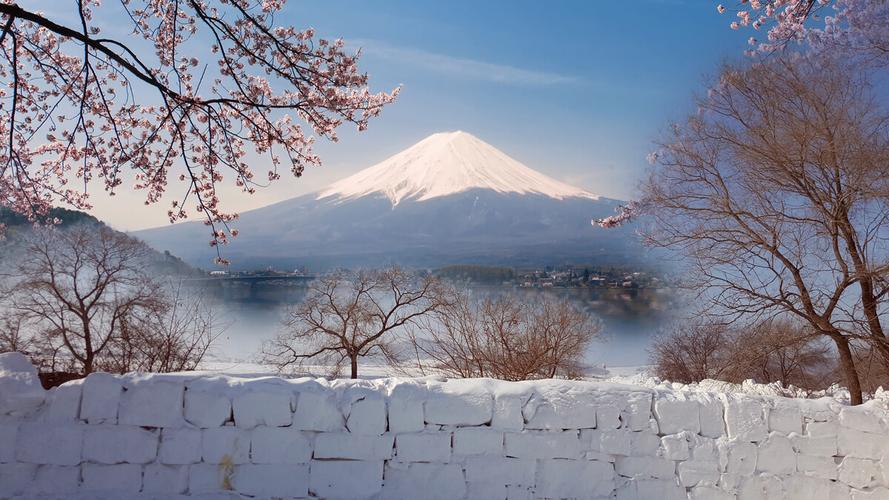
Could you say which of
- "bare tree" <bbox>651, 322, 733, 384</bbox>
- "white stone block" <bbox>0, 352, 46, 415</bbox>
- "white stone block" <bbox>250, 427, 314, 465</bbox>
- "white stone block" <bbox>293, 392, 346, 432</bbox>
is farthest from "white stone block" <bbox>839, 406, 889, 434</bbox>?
"bare tree" <bbox>651, 322, 733, 384</bbox>

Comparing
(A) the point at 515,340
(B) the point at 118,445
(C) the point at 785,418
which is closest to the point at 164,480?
(B) the point at 118,445

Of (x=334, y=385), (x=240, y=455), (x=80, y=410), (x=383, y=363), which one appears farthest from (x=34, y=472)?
(x=383, y=363)

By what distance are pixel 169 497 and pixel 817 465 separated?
10.2 ft

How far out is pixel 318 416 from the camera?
2811mm

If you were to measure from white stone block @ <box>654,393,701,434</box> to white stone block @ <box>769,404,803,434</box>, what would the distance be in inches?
14.5

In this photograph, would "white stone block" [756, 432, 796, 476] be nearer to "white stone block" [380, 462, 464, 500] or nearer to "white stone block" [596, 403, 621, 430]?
"white stone block" [596, 403, 621, 430]

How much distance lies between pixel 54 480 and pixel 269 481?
98 centimetres

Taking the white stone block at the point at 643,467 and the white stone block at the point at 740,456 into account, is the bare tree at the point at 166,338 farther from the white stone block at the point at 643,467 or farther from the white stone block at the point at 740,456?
the white stone block at the point at 740,456

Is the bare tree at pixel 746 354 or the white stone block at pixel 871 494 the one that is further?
the bare tree at pixel 746 354

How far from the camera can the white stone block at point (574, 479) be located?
9.37ft

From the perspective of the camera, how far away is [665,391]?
2.95 metres

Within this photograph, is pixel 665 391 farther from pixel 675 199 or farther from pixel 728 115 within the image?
pixel 728 115

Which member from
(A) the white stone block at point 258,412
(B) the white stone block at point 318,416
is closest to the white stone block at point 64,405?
(A) the white stone block at point 258,412

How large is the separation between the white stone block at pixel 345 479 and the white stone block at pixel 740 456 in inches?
66.5
